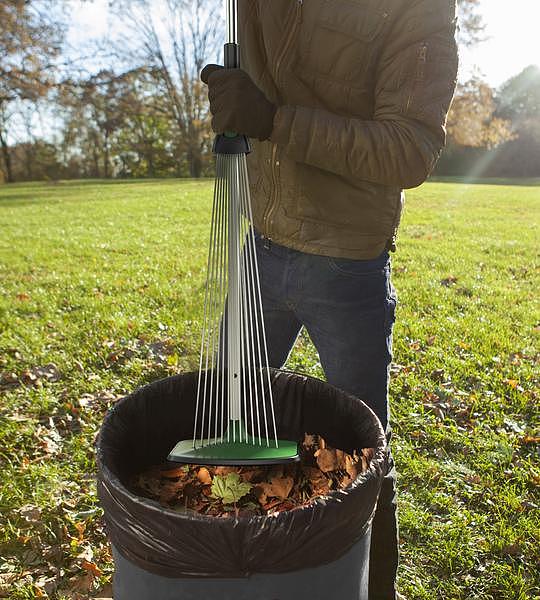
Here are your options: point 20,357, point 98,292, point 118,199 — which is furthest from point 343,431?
point 118,199

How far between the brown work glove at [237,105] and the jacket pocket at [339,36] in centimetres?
24

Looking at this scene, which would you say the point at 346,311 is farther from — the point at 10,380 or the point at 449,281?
the point at 449,281

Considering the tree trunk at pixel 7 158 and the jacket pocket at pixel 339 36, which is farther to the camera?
the tree trunk at pixel 7 158

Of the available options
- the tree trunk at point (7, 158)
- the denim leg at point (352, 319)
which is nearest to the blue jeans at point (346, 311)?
the denim leg at point (352, 319)

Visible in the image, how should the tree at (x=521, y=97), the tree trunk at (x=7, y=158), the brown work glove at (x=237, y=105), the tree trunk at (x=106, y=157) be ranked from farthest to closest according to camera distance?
the tree at (x=521, y=97), the tree trunk at (x=106, y=157), the tree trunk at (x=7, y=158), the brown work glove at (x=237, y=105)

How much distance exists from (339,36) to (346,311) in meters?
0.67

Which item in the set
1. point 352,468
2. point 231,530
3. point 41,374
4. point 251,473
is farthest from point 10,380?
point 231,530

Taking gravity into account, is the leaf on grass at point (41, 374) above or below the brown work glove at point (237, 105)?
below

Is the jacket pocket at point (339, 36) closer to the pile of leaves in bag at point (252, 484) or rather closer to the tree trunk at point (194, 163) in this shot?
the pile of leaves in bag at point (252, 484)

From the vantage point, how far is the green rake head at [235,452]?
1.16 meters

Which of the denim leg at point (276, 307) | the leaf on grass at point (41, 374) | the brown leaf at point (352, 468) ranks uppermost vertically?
the denim leg at point (276, 307)

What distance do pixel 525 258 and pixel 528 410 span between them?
11.9 ft

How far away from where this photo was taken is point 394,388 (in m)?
3.08

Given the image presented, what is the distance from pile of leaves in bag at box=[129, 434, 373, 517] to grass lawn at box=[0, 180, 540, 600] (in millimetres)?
787
